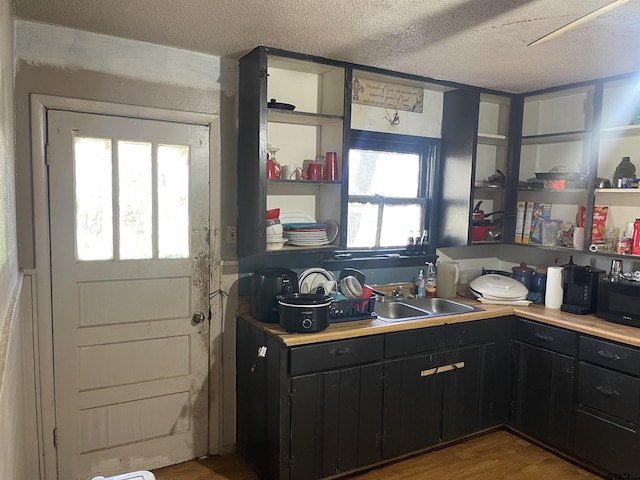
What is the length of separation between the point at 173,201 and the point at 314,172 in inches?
32.5

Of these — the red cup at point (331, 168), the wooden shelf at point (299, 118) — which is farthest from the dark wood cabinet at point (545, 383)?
the wooden shelf at point (299, 118)

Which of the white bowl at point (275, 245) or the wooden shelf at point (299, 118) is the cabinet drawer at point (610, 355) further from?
the wooden shelf at point (299, 118)

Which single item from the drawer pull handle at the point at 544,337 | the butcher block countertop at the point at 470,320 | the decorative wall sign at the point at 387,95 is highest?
the decorative wall sign at the point at 387,95

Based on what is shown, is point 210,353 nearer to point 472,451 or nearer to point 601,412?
point 472,451

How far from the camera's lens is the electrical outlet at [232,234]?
9.18 ft

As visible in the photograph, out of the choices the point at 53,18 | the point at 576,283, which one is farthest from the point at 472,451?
the point at 53,18

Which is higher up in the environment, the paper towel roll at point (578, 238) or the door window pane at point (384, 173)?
the door window pane at point (384, 173)

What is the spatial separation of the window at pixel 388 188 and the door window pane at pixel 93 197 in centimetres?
149

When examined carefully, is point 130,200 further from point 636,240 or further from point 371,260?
point 636,240

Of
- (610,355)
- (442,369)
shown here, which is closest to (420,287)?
(442,369)

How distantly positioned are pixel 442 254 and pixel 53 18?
9.30 feet

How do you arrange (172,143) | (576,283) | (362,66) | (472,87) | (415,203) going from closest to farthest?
(172,143) < (362,66) < (576,283) < (472,87) < (415,203)

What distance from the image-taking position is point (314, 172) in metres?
2.82

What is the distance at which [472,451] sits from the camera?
295cm
